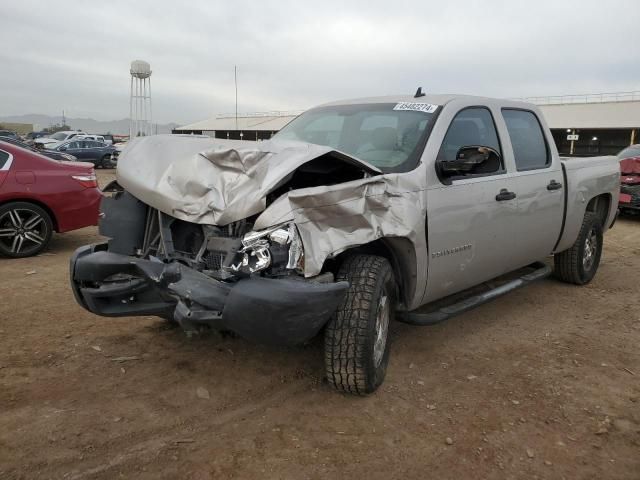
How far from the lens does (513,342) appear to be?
450 centimetres

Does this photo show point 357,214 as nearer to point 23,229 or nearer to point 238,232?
point 238,232

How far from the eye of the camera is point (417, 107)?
14.0 feet

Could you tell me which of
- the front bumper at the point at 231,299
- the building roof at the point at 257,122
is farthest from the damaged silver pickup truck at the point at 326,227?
the building roof at the point at 257,122

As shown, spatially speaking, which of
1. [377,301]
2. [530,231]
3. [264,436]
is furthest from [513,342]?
[264,436]

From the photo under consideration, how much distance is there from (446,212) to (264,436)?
1.90 meters

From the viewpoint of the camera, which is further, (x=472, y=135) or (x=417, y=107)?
(x=472, y=135)

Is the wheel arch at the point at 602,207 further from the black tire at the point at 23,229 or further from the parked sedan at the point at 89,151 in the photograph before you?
the parked sedan at the point at 89,151

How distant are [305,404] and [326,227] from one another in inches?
43.8

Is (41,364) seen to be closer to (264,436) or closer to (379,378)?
(264,436)

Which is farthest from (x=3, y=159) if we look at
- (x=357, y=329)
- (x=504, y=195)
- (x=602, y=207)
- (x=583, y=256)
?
(x=602, y=207)

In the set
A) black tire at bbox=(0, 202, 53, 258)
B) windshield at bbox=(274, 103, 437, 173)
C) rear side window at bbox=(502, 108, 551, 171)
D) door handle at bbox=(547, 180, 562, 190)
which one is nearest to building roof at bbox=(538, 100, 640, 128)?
rear side window at bbox=(502, 108, 551, 171)

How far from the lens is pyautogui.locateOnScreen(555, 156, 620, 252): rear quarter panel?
17.9 feet

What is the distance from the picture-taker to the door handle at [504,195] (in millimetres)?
4324

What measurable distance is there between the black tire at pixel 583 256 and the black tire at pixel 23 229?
6209 mm
